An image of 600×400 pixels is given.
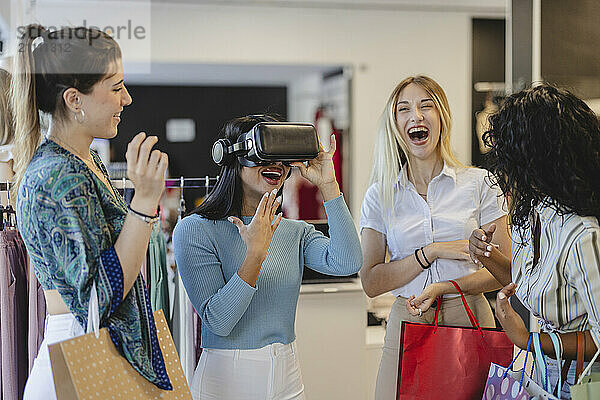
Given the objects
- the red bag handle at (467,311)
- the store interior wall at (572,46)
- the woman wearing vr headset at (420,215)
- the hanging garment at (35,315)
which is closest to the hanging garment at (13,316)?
the hanging garment at (35,315)

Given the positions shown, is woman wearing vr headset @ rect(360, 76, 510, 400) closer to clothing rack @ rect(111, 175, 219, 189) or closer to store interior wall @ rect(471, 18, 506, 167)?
store interior wall @ rect(471, 18, 506, 167)

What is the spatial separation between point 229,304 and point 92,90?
0.46 metres

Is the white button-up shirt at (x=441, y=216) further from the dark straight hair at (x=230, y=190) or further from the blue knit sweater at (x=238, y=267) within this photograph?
the dark straight hair at (x=230, y=190)

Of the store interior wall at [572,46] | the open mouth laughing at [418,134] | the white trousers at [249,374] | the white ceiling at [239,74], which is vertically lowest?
the white trousers at [249,374]

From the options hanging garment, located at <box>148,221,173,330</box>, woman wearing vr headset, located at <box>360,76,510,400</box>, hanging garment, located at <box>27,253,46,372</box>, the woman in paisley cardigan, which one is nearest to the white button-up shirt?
woman wearing vr headset, located at <box>360,76,510,400</box>

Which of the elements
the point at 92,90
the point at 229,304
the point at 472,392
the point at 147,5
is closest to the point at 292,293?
the point at 229,304

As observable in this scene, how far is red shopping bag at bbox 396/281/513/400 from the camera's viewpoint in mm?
1425

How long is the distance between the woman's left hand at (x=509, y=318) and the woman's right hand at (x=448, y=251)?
27 centimetres

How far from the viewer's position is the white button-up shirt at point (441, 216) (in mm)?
1602

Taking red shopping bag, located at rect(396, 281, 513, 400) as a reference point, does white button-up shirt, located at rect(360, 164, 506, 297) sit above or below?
above

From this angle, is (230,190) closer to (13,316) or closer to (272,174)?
(272,174)

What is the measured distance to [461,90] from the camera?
186 cm

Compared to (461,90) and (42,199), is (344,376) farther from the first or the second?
(42,199)

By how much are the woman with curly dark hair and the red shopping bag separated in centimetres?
15
